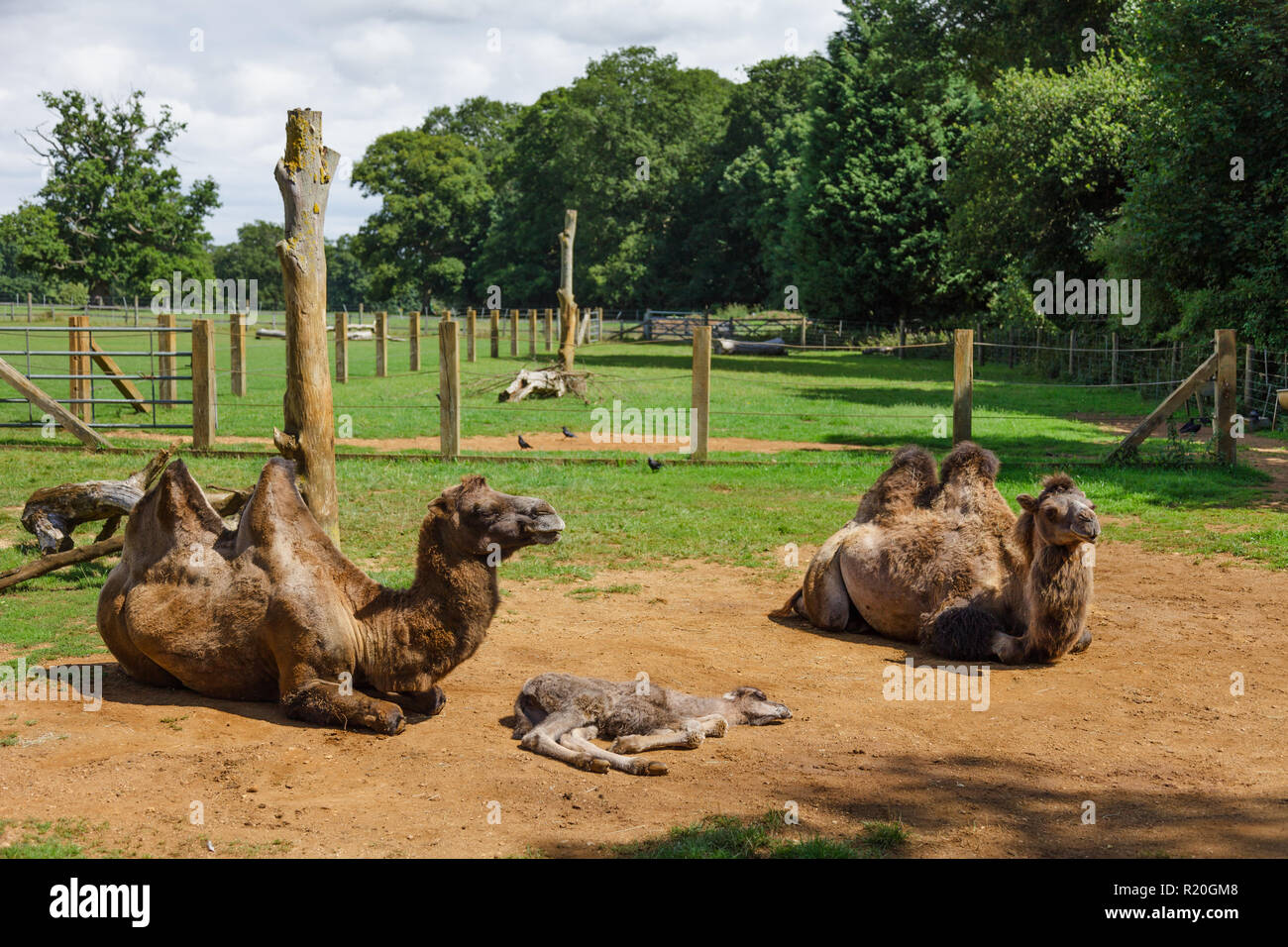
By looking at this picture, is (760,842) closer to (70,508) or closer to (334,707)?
(334,707)

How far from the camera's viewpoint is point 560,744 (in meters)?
5.79

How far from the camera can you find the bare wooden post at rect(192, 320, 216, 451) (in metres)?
15.9

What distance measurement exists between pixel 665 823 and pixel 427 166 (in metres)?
79.1

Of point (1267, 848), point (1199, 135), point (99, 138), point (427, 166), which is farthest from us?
point (427, 166)

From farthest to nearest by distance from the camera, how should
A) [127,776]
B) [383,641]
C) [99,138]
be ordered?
[99,138] < [383,641] < [127,776]

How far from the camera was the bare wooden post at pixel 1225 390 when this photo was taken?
597 inches

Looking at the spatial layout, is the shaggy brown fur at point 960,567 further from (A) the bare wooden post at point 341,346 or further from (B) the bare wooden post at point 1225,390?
(A) the bare wooden post at point 341,346

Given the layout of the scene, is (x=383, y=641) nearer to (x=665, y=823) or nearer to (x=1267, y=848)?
(x=665, y=823)

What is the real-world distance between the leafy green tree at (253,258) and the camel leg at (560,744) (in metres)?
97.2

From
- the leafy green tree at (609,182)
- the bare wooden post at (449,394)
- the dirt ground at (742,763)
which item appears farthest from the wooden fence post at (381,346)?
the leafy green tree at (609,182)

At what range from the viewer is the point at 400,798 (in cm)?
506

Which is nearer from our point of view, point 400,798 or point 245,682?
point 400,798

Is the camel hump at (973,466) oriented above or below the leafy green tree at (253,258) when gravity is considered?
below

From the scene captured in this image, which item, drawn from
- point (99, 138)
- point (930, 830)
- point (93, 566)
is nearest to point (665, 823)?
point (930, 830)
